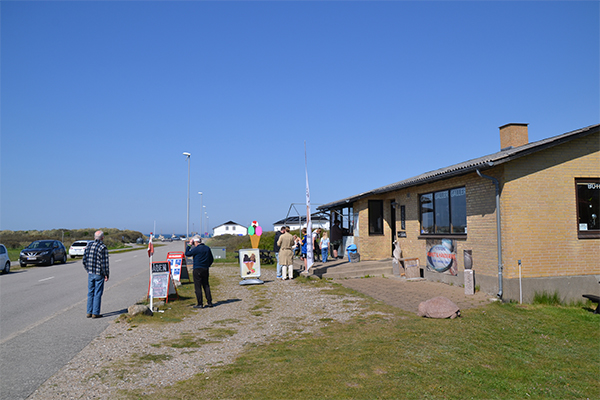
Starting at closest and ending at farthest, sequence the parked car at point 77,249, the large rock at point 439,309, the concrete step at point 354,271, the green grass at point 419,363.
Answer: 1. the green grass at point 419,363
2. the large rock at point 439,309
3. the concrete step at point 354,271
4. the parked car at point 77,249

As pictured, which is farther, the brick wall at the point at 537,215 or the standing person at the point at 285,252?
the standing person at the point at 285,252

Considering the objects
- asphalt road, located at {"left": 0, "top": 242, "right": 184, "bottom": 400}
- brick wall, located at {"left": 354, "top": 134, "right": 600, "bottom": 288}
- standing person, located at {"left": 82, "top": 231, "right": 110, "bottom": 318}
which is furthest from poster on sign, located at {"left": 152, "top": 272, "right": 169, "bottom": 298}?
brick wall, located at {"left": 354, "top": 134, "right": 600, "bottom": 288}

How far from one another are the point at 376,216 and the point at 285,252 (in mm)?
5190

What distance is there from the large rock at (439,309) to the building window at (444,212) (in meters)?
4.22

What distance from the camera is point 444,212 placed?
553 inches

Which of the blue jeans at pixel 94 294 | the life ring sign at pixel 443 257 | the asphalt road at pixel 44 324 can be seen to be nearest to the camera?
the asphalt road at pixel 44 324

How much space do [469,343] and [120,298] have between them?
10.3m

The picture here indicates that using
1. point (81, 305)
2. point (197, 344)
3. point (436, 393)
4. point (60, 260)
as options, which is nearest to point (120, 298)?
point (81, 305)

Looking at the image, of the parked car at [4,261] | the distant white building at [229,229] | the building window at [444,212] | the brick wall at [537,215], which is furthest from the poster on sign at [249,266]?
the distant white building at [229,229]

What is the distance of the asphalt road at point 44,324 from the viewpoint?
6.03 meters

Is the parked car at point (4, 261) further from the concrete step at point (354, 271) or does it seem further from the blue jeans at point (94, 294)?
the concrete step at point (354, 271)

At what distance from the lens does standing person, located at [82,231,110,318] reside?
33.2ft

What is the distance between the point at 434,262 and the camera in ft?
47.0

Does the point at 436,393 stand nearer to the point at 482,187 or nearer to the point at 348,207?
the point at 482,187
